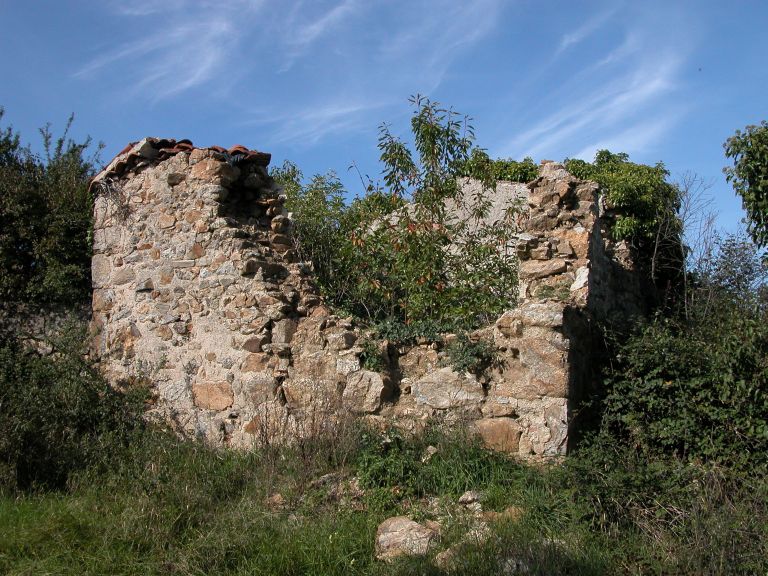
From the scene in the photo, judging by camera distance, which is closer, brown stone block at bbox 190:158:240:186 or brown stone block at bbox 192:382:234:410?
brown stone block at bbox 192:382:234:410

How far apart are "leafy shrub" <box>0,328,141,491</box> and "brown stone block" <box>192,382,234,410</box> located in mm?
568

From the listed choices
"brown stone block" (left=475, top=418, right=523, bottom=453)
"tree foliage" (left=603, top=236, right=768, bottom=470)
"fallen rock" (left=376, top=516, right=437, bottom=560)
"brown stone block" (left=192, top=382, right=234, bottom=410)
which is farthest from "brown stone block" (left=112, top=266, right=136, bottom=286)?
"tree foliage" (left=603, top=236, right=768, bottom=470)

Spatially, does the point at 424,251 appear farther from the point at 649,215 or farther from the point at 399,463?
the point at 649,215

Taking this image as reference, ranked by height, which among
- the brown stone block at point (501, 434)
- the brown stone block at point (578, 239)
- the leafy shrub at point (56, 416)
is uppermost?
the brown stone block at point (578, 239)

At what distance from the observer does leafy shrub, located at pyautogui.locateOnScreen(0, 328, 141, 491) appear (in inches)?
236

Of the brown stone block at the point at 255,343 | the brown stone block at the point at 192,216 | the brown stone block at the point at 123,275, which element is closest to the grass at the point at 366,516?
the brown stone block at the point at 255,343

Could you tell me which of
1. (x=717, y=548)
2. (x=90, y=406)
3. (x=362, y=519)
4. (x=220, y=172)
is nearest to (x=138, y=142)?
(x=220, y=172)

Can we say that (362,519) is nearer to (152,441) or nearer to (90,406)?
(152,441)

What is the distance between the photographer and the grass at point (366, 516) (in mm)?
4375

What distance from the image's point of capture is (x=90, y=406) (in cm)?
686

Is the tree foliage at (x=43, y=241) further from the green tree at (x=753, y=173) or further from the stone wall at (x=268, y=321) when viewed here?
the green tree at (x=753, y=173)

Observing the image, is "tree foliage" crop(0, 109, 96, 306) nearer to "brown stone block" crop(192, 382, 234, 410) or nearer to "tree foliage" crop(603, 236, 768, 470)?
"brown stone block" crop(192, 382, 234, 410)

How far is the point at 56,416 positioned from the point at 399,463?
3184 millimetres

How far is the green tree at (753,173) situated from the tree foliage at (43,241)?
24.6 ft
